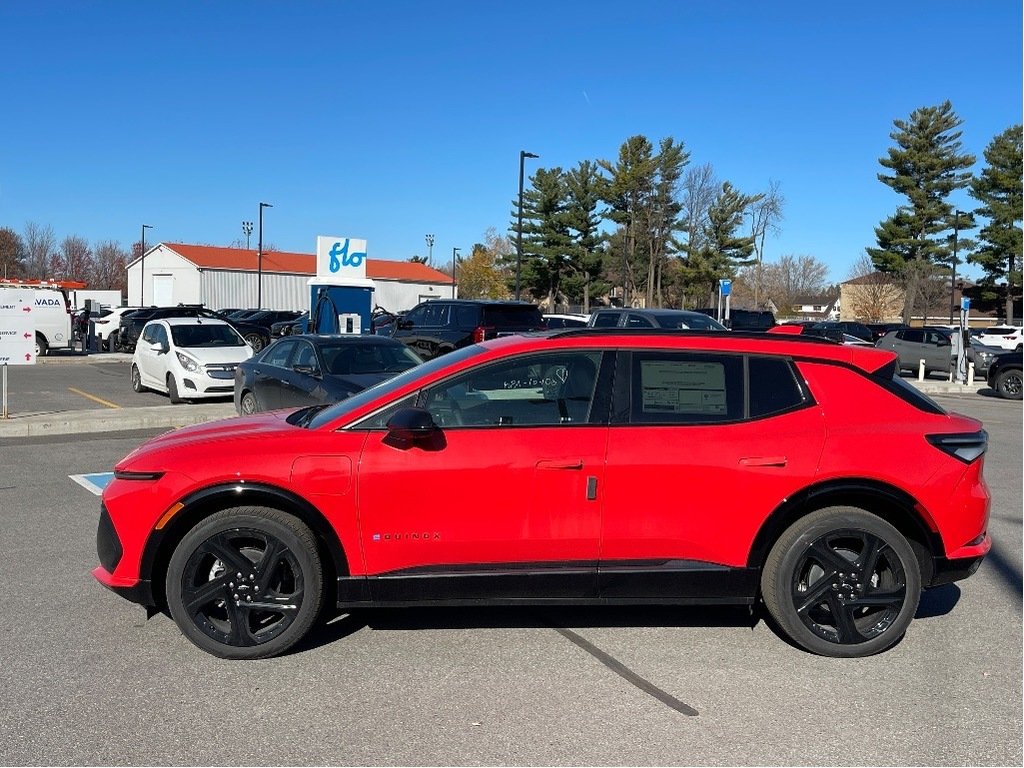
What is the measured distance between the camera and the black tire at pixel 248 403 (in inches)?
493

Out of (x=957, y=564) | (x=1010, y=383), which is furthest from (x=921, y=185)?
(x=957, y=564)

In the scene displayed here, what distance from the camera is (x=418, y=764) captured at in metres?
3.53

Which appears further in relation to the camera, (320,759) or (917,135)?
(917,135)

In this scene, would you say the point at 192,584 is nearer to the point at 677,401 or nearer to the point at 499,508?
the point at 499,508

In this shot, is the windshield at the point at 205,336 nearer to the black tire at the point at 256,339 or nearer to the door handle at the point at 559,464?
the door handle at the point at 559,464

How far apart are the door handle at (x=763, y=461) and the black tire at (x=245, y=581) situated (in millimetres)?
2127

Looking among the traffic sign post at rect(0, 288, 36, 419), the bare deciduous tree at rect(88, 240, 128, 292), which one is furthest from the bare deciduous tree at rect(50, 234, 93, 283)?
the traffic sign post at rect(0, 288, 36, 419)

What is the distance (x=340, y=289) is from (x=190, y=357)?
475cm

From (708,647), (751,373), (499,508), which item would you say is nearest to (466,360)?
(499,508)

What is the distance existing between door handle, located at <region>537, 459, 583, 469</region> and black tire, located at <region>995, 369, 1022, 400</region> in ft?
63.2

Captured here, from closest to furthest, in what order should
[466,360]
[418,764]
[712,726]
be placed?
[418,764] < [712,726] < [466,360]

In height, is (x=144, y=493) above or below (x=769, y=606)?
above

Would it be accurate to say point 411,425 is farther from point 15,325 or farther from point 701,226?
point 701,226

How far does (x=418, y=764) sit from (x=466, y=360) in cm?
199
